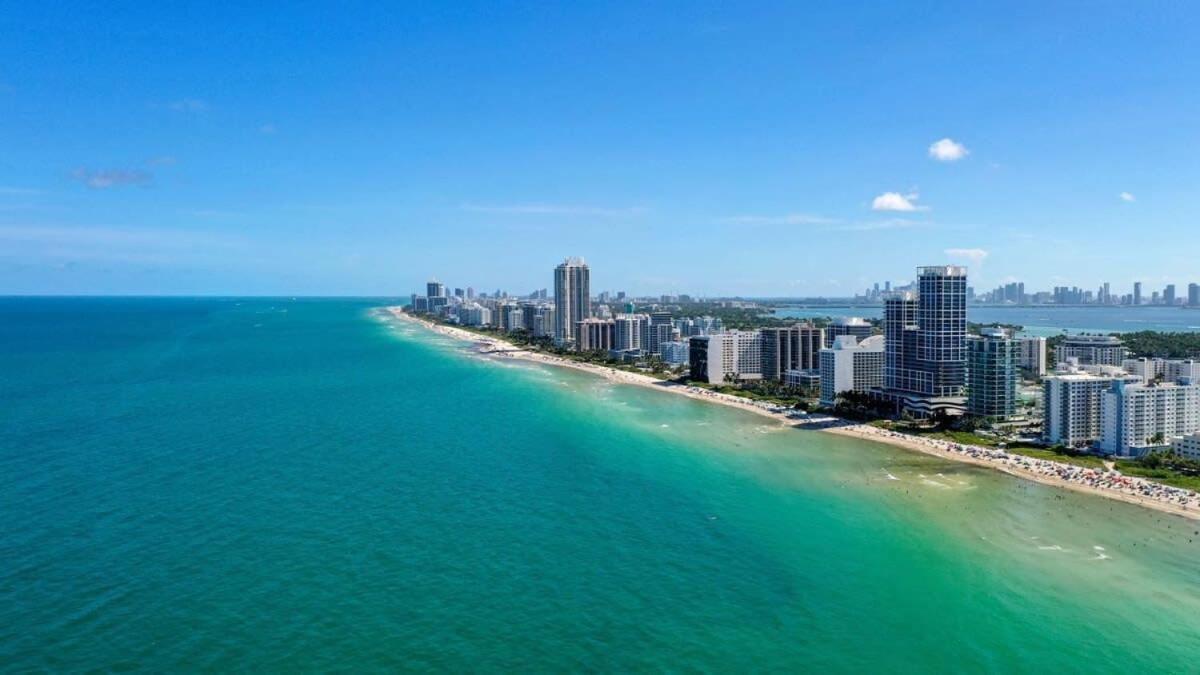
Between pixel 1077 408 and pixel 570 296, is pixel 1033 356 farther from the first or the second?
pixel 570 296

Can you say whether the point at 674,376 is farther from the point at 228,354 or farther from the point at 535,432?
the point at 228,354

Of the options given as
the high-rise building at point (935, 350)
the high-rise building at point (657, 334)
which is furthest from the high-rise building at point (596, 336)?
the high-rise building at point (935, 350)

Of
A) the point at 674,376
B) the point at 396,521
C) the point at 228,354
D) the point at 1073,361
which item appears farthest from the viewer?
the point at 228,354

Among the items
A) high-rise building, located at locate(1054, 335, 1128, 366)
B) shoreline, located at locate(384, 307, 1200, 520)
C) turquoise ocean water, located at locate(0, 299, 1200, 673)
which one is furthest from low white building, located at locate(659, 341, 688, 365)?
turquoise ocean water, located at locate(0, 299, 1200, 673)

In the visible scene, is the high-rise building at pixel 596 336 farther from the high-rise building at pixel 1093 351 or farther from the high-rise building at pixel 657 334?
the high-rise building at pixel 1093 351

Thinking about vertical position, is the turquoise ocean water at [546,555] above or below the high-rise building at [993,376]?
below

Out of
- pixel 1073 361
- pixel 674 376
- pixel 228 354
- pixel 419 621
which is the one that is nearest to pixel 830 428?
pixel 1073 361
